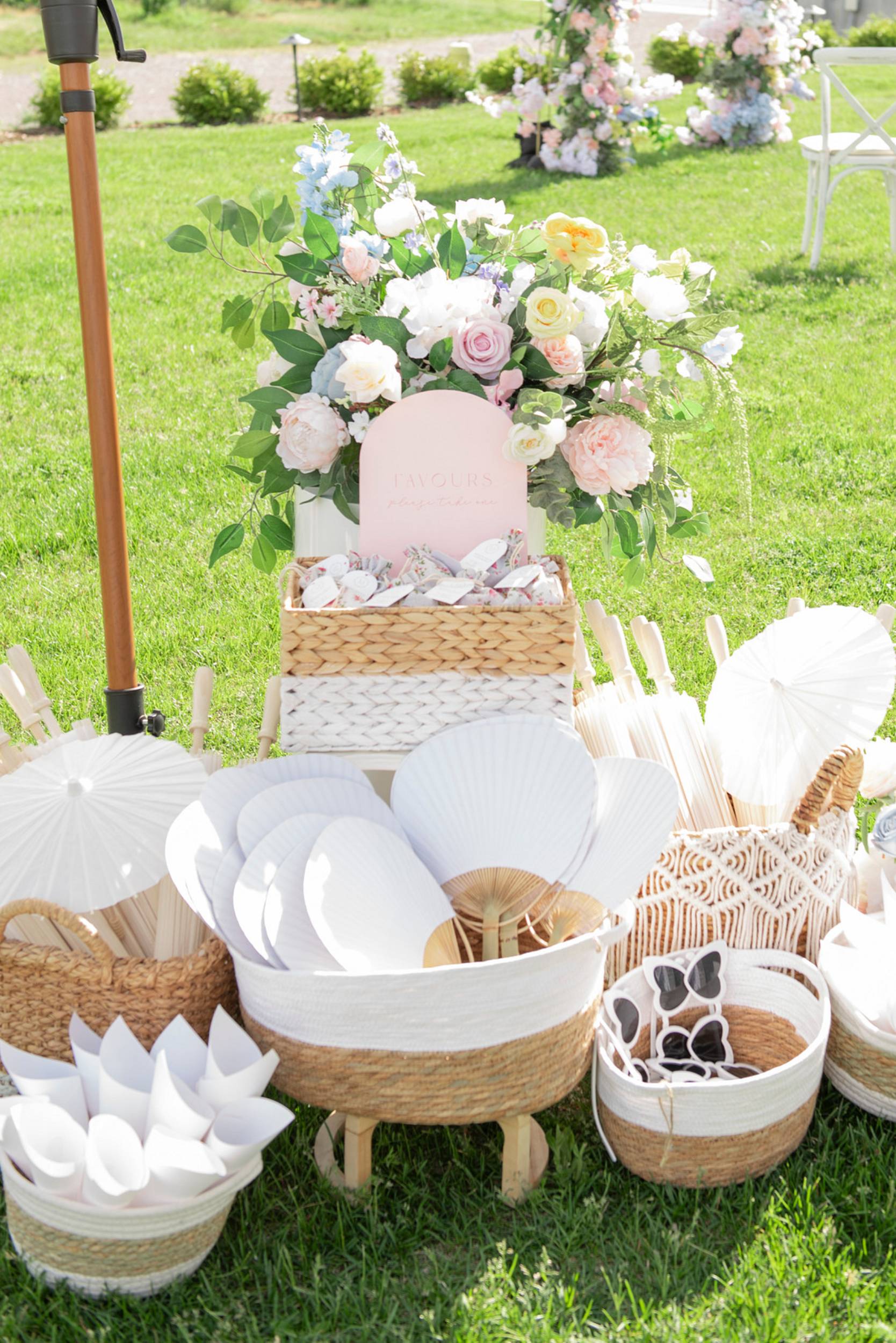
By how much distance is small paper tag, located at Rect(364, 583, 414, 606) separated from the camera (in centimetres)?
163

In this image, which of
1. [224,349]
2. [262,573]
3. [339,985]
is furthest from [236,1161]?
[224,349]

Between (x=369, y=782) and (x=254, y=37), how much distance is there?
54.7 feet

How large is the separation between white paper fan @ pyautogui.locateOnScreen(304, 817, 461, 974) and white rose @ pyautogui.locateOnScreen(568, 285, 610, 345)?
2.44ft

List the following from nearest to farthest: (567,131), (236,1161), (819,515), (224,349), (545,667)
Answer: (236,1161), (545,667), (819,515), (224,349), (567,131)

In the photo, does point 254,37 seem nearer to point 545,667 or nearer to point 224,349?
point 224,349

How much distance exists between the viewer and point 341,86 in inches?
440

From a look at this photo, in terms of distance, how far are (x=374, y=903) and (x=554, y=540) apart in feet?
7.28

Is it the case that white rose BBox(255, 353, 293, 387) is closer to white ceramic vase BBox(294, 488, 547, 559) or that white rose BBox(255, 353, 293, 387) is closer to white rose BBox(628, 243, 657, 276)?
white ceramic vase BBox(294, 488, 547, 559)

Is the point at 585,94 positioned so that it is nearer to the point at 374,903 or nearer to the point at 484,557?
the point at 484,557

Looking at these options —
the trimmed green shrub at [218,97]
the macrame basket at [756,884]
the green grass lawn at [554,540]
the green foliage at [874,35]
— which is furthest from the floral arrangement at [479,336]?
the green foliage at [874,35]

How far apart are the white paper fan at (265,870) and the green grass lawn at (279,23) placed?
51.6 ft

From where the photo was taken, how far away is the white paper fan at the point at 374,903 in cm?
147

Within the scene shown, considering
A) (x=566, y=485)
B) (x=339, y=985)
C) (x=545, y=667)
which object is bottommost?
(x=339, y=985)

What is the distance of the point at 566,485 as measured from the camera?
1.83 m
